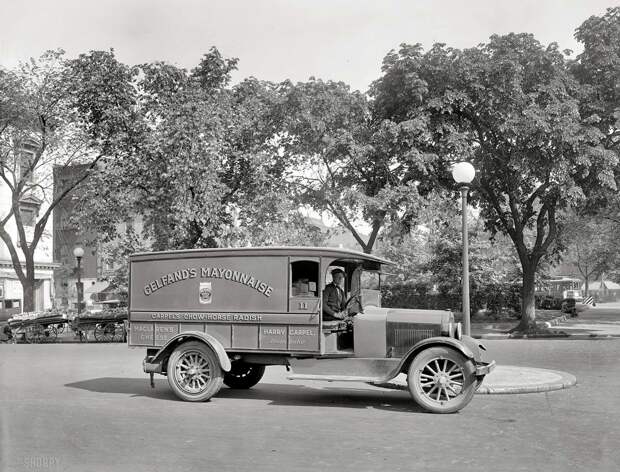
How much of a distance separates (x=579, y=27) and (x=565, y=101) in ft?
10.4

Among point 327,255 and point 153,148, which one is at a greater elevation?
point 153,148

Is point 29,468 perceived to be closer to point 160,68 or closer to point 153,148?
point 153,148

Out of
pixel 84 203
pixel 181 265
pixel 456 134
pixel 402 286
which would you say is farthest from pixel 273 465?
pixel 402 286

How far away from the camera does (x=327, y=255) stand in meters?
10.1

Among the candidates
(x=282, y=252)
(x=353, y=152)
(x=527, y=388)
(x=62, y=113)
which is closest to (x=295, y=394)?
(x=282, y=252)

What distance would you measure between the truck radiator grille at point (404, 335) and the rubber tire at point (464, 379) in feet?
0.98

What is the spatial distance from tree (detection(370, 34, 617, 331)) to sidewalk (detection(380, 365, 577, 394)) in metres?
9.41

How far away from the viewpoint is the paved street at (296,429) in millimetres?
6613

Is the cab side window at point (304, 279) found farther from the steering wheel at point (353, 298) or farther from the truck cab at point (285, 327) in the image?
the steering wheel at point (353, 298)

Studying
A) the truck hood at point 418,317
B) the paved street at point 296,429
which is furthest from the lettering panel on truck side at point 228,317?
the paved street at point 296,429

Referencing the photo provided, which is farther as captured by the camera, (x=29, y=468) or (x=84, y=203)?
(x=84, y=203)

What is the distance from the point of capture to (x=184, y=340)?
10.6 metres

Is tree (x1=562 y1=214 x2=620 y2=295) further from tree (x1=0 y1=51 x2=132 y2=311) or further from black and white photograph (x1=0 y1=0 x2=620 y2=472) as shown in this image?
tree (x1=0 y1=51 x2=132 y2=311)

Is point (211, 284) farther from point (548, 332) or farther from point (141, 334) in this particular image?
point (548, 332)
